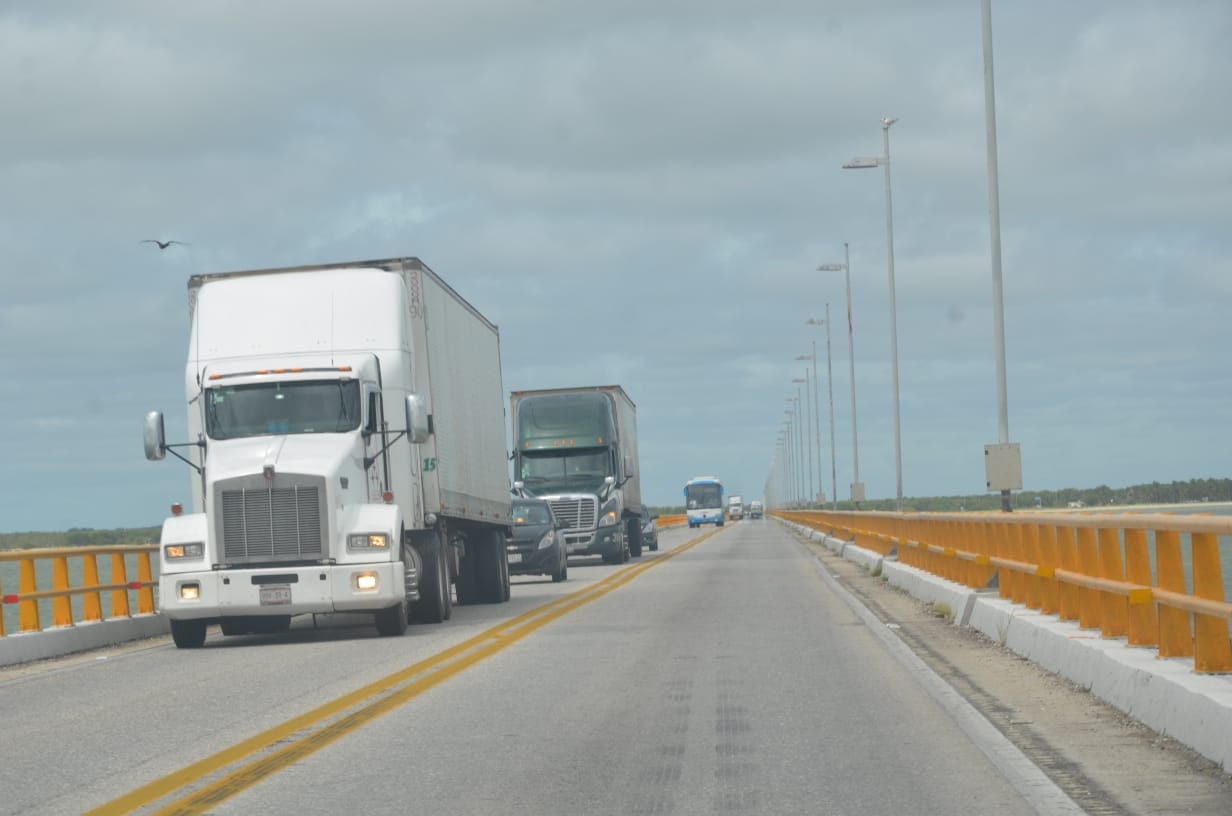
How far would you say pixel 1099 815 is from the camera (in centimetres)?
738

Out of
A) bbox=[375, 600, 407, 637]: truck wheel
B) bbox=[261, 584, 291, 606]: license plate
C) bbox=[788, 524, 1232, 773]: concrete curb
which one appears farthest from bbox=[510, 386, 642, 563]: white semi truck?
bbox=[788, 524, 1232, 773]: concrete curb

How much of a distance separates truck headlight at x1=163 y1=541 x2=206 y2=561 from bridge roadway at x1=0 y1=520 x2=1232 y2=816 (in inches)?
41.4

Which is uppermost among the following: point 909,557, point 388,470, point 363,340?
point 363,340

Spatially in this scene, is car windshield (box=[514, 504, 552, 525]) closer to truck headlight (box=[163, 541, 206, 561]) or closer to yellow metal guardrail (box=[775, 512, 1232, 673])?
yellow metal guardrail (box=[775, 512, 1232, 673])

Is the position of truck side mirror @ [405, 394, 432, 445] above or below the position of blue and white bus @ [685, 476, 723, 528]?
above

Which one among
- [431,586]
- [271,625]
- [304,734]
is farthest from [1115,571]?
[271,625]

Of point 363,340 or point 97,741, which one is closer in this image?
point 97,741

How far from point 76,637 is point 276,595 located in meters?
2.34

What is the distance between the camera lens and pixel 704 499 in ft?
396

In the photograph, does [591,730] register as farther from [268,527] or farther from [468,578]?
[468,578]

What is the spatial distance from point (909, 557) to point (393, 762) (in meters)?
19.1

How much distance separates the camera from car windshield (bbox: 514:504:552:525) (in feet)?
109

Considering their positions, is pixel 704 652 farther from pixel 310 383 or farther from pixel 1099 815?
pixel 1099 815

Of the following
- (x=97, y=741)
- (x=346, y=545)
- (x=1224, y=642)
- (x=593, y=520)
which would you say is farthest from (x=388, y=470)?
(x=593, y=520)
